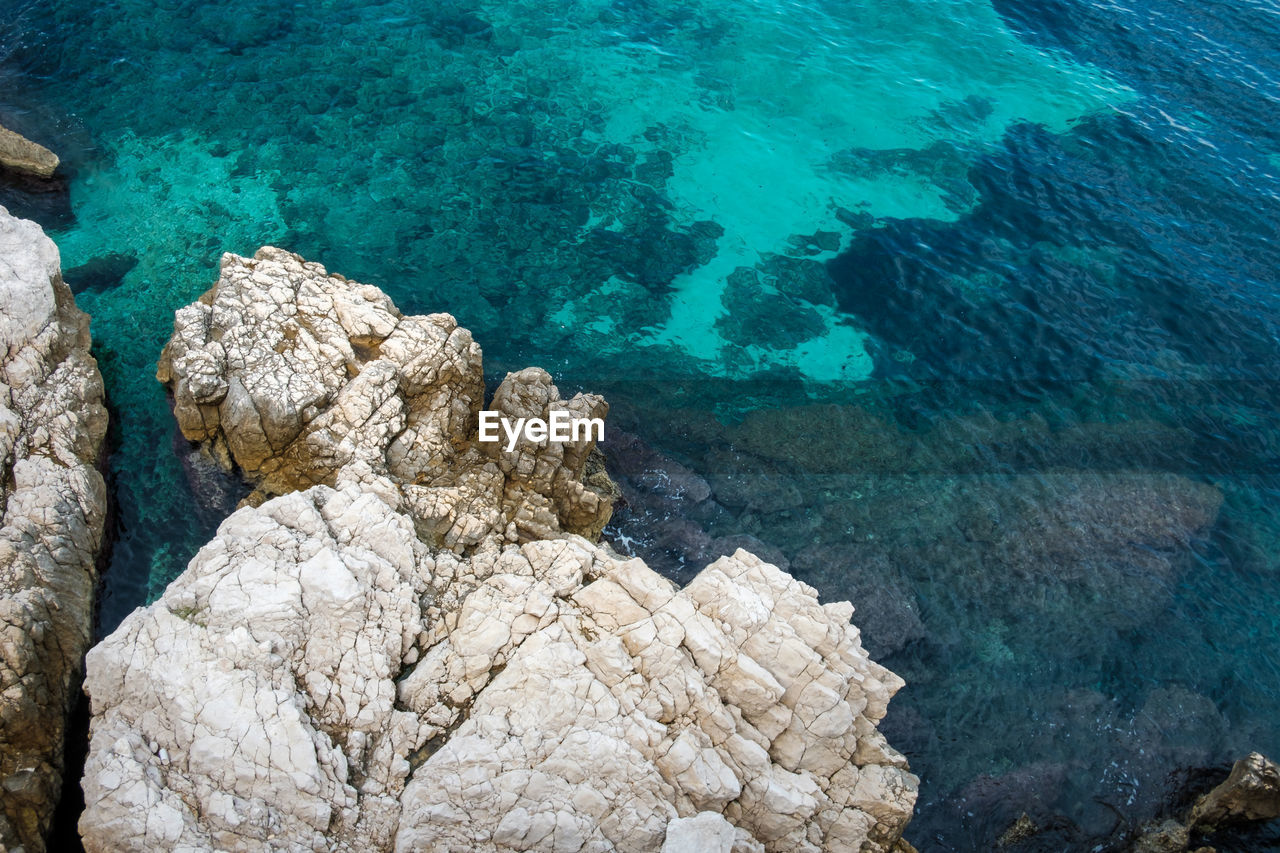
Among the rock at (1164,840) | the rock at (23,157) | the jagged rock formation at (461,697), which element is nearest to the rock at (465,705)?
the jagged rock formation at (461,697)

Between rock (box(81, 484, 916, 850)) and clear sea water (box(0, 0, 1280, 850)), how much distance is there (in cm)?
304

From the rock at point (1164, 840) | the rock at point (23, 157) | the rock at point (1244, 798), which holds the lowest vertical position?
the rock at point (1164, 840)

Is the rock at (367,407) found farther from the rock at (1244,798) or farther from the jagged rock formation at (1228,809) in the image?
the rock at (1244,798)

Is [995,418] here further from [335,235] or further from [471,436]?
[335,235]

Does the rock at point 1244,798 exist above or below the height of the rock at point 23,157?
below

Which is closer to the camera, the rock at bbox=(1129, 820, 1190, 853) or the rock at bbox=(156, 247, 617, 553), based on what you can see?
the rock at bbox=(1129, 820, 1190, 853)

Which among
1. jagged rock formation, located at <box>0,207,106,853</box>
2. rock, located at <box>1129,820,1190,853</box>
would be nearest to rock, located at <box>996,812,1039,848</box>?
rock, located at <box>1129,820,1190,853</box>

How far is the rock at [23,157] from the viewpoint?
19.7m

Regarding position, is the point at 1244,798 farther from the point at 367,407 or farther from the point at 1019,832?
the point at 367,407

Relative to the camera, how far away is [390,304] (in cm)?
1625

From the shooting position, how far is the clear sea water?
14.6 m

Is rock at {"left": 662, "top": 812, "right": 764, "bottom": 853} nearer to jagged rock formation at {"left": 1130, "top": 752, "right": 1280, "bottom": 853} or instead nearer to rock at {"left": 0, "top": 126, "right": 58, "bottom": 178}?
jagged rock formation at {"left": 1130, "top": 752, "right": 1280, "bottom": 853}

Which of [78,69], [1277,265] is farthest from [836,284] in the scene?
[78,69]

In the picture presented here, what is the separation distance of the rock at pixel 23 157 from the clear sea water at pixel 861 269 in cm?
57
